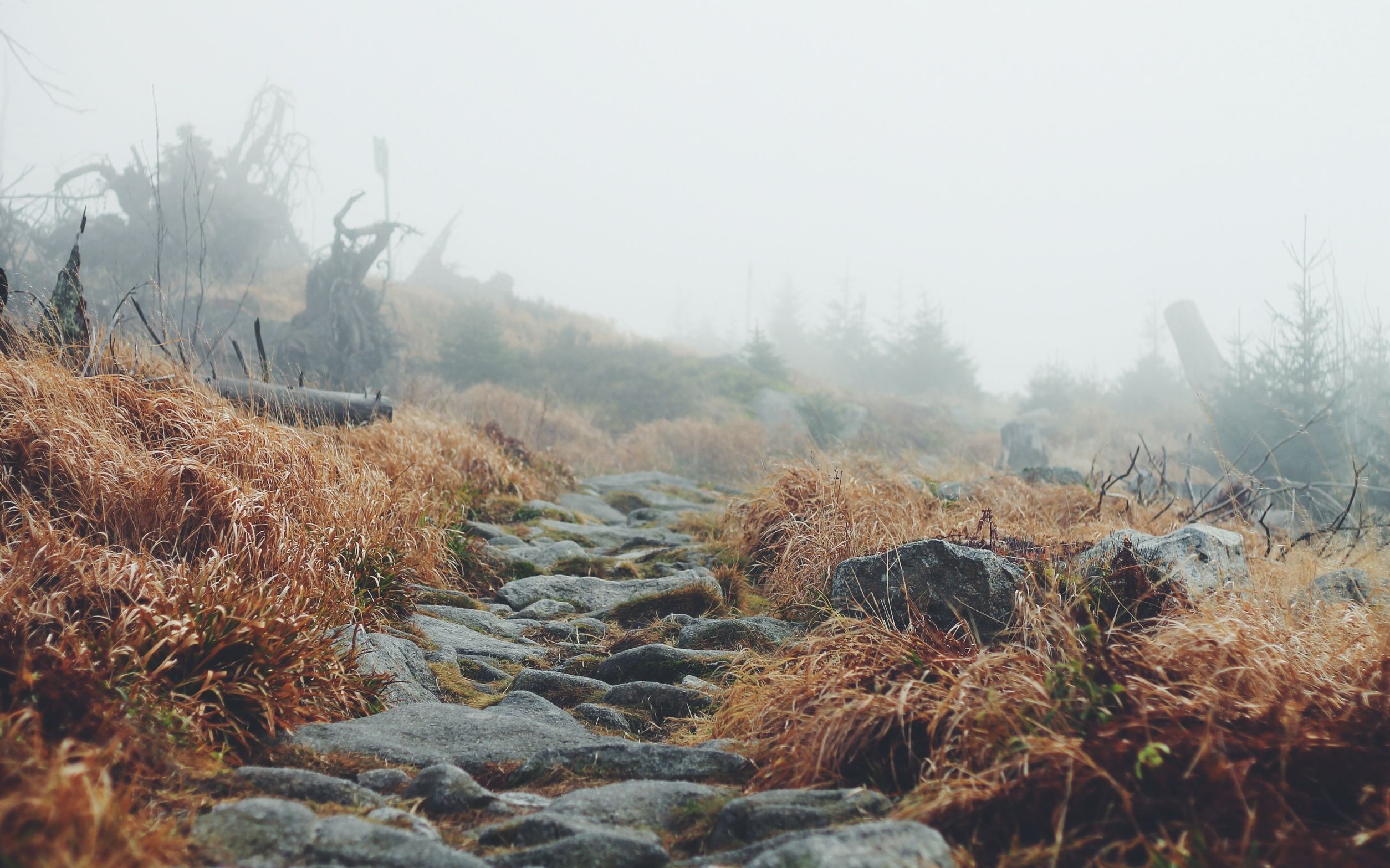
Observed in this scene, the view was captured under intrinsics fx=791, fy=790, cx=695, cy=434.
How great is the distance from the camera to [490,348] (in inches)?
974

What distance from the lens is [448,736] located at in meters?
2.61

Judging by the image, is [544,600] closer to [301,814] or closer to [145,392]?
[145,392]

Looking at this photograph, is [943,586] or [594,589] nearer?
[943,586]

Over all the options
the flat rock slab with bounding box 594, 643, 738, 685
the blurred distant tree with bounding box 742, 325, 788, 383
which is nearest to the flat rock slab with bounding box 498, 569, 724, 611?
the flat rock slab with bounding box 594, 643, 738, 685

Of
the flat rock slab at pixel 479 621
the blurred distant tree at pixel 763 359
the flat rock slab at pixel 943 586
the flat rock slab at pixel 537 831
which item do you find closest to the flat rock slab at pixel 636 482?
the flat rock slab at pixel 479 621

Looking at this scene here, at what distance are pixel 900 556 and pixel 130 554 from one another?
9.96 feet

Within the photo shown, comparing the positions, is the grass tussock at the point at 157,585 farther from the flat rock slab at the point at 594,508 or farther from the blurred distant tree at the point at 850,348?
the blurred distant tree at the point at 850,348

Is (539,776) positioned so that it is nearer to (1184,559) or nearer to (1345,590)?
(1184,559)

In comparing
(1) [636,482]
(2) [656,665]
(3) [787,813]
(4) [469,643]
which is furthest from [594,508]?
(3) [787,813]

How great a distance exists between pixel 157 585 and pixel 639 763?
1.62 meters

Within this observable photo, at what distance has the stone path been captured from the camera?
1665mm

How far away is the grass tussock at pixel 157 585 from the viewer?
5.57ft

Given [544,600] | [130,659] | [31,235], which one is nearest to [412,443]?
[544,600]

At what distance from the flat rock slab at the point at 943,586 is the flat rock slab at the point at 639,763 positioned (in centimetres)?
107
